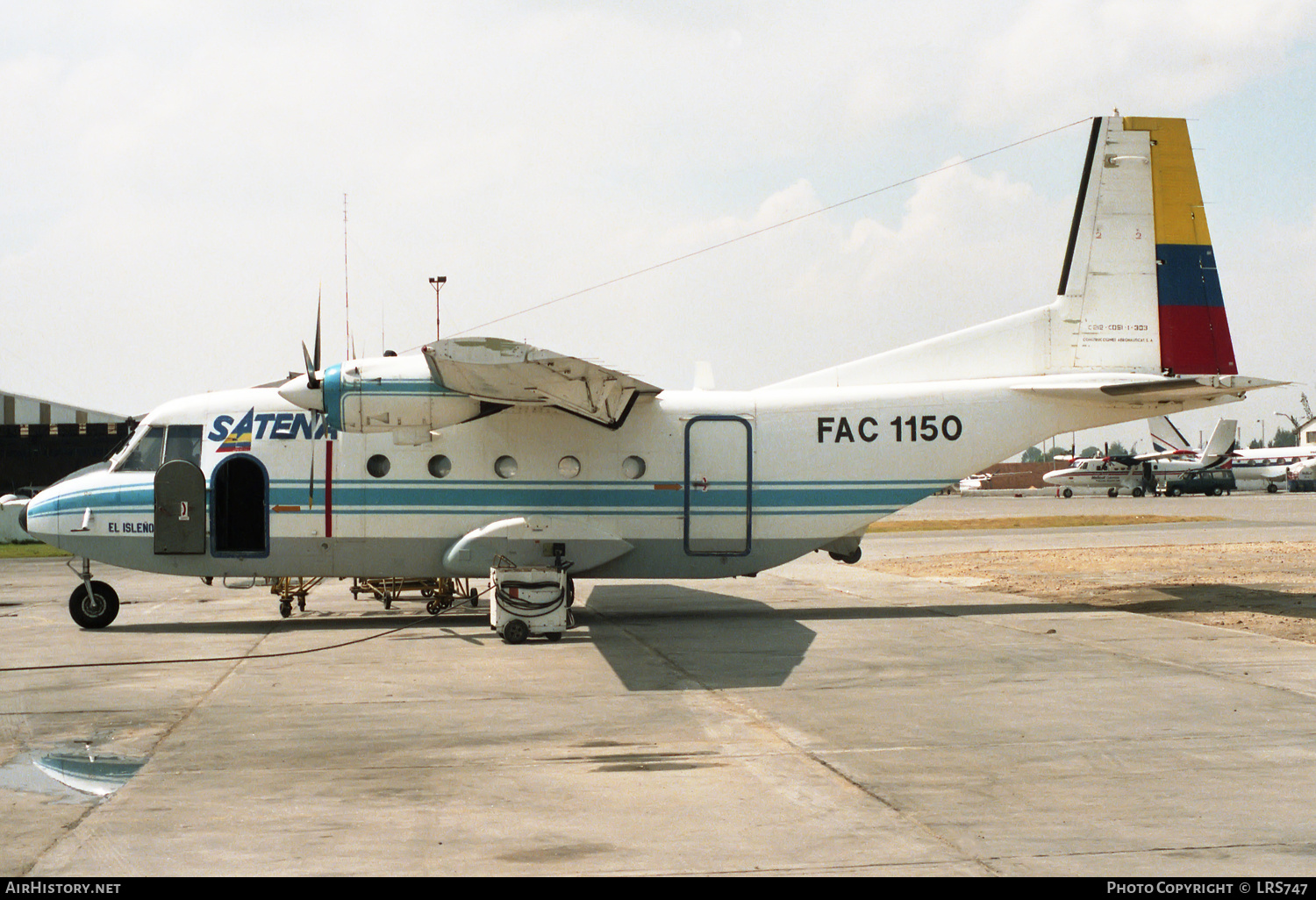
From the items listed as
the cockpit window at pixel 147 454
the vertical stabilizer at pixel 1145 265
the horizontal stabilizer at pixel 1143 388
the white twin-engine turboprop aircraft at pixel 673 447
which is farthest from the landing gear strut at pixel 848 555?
the cockpit window at pixel 147 454

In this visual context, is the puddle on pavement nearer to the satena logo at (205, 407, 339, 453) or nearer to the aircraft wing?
the aircraft wing

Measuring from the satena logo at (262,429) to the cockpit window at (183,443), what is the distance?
186 millimetres

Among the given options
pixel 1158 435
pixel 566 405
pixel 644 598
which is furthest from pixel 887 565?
pixel 1158 435

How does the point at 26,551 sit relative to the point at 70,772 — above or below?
below

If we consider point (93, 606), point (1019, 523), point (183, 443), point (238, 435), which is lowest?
point (1019, 523)

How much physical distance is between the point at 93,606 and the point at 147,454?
2172mm

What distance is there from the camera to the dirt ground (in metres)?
15.1

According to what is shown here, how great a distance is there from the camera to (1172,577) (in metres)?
20.0

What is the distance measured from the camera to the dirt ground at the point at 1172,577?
49.4ft

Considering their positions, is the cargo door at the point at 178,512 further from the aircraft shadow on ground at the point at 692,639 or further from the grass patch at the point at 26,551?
the grass patch at the point at 26,551

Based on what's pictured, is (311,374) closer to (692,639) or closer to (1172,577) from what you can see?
(692,639)

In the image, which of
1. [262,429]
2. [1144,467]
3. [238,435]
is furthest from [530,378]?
[1144,467]
